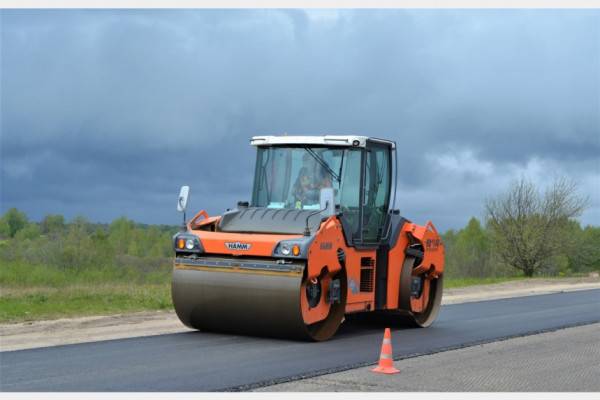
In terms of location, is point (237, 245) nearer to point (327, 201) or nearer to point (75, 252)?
point (327, 201)

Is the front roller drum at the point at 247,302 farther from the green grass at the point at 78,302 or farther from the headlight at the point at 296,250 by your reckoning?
the green grass at the point at 78,302

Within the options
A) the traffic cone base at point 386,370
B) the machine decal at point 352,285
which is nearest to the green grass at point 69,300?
the machine decal at point 352,285

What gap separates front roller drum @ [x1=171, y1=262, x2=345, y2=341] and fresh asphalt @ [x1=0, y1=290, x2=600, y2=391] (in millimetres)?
199

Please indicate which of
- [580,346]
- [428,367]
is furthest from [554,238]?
[428,367]

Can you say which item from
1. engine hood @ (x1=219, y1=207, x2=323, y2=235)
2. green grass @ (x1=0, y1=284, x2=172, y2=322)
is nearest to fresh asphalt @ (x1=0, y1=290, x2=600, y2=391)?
engine hood @ (x1=219, y1=207, x2=323, y2=235)

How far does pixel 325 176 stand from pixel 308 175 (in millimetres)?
259

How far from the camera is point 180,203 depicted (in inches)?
486

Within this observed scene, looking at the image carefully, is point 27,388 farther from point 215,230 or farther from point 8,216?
point 8,216

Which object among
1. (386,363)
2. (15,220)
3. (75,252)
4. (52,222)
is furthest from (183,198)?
(15,220)

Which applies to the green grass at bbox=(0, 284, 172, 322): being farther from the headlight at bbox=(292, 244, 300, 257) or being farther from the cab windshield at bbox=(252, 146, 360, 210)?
the headlight at bbox=(292, 244, 300, 257)

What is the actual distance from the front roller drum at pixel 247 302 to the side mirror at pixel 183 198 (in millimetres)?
917

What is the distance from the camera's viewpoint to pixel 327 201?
38.7ft

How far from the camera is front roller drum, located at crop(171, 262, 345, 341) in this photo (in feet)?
36.2

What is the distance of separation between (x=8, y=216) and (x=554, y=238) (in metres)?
38.2
